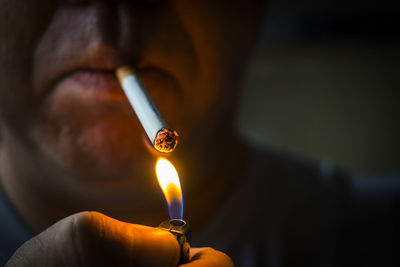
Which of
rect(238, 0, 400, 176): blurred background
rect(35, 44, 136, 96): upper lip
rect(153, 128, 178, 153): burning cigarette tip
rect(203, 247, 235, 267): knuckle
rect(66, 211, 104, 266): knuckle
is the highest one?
rect(35, 44, 136, 96): upper lip

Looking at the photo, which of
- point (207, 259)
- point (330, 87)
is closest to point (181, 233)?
point (207, 259)

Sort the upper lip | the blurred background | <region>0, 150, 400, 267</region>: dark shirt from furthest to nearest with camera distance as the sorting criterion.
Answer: the blurred background, <region>0, 150, 400, 267</region>: dark shirt, the upper lip

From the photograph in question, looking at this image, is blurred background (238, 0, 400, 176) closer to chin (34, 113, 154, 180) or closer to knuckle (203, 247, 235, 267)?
chin (34, 113, 154, 180)

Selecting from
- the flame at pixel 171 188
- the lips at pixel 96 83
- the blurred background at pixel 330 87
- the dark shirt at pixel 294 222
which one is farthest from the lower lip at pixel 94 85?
the blurred background at pixel 330 87

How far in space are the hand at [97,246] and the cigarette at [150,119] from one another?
0.21 ft

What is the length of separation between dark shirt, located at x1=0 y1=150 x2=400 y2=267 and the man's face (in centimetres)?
17

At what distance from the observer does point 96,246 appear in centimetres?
25

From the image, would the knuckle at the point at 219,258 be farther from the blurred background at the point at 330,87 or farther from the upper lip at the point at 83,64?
the blurred background at the point at 330,87

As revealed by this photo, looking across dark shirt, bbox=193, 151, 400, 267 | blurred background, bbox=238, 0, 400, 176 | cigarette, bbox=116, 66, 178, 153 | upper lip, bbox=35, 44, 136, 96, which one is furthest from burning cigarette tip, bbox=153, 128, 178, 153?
blurred background, bbox=238, 0, 400, 176

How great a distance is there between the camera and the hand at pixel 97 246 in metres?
0.25

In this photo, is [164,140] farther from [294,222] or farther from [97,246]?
[294,222]

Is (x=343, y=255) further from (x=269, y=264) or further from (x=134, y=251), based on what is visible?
(x=134, y=251)

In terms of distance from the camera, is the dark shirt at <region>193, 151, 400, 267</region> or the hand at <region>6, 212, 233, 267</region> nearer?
the hand at <region>6, 212, 233, 267</region>

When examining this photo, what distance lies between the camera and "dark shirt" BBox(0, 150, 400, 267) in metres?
0.57
